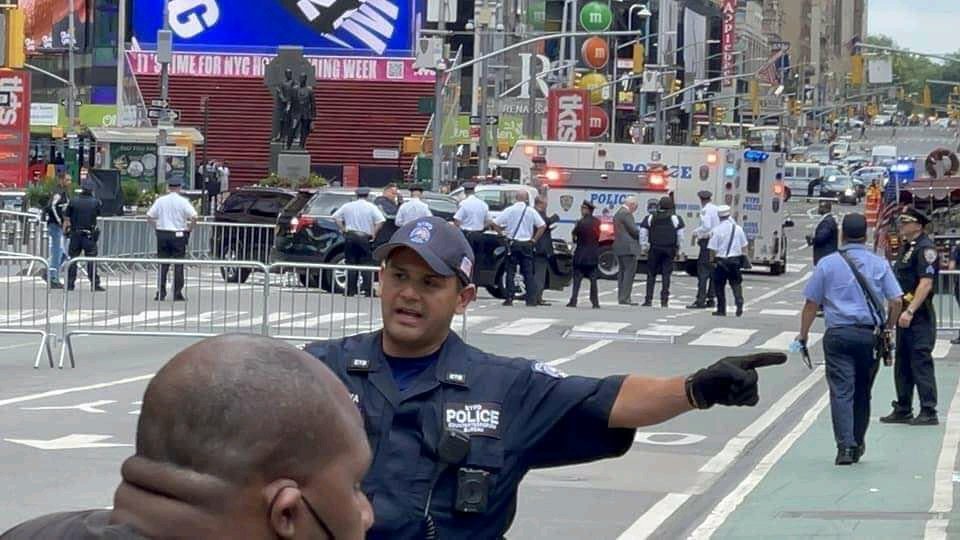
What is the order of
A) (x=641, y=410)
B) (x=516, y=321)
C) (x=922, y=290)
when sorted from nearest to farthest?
(x=641, y=410)
(x=922, y=290)
(x=516, y=321)

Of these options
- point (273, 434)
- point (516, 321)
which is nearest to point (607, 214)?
point (516, 321)

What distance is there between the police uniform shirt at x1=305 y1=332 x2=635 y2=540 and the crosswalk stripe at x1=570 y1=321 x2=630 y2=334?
20644 millimetres

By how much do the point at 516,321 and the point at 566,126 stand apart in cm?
3607

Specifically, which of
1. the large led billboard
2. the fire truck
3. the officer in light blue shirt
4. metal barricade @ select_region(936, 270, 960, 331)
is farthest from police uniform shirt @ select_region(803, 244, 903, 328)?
the large led billboard

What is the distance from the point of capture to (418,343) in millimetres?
4613

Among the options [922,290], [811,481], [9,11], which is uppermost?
[9,11]

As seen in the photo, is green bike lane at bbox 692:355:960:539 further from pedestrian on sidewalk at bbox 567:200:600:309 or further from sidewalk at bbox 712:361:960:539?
pedestrian on sidewalk at bbox 567:200:600:309

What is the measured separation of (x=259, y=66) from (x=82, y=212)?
46.2m

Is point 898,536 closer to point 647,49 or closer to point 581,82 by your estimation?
point 581,82

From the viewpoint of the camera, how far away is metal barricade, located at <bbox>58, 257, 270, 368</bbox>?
19.5m

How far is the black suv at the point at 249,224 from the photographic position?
32.9 m

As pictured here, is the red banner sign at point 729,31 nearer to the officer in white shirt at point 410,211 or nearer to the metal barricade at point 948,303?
the officer in white shirt at point 410,211

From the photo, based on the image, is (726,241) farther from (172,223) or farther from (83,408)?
(83,408)

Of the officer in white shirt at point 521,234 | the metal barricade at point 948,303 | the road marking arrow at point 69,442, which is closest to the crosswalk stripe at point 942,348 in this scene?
the metal barricade at point 948,303
